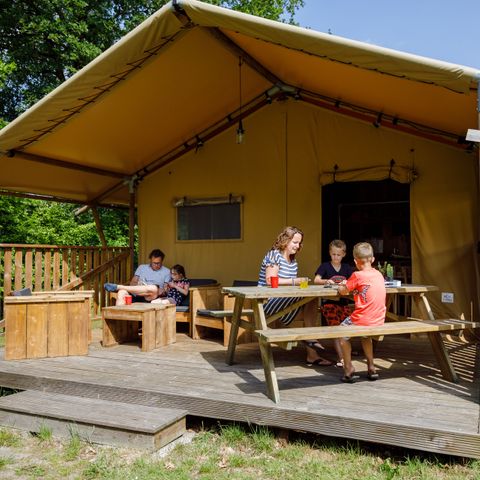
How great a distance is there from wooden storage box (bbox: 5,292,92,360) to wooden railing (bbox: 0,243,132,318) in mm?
2205

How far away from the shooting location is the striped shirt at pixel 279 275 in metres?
3.95

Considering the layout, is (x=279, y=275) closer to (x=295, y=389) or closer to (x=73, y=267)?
(x=295, y=389)

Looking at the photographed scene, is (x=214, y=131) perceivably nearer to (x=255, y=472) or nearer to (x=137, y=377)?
(x=137, y=377)

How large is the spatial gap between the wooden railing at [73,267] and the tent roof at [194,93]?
974 mm

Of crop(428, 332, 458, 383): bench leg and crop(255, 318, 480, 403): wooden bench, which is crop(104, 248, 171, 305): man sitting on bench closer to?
crop(255, 318, 480, 403): wooden bench

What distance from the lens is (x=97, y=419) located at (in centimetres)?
295

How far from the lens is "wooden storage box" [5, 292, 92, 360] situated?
417 centimetres

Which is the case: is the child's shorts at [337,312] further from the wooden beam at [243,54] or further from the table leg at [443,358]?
the wooden beam at [243,54]

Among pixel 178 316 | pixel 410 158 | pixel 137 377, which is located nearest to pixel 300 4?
pixel 410 158

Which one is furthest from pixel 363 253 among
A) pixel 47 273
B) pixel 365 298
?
pixel 47 273

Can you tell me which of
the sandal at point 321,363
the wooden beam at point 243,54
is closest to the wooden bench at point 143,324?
the sandal at point 321,363

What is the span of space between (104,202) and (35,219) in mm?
2040

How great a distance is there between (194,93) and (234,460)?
4.14 metres

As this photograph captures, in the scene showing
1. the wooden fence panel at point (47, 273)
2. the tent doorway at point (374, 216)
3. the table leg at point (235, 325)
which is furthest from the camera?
the tent doorway at point (374, 216)
